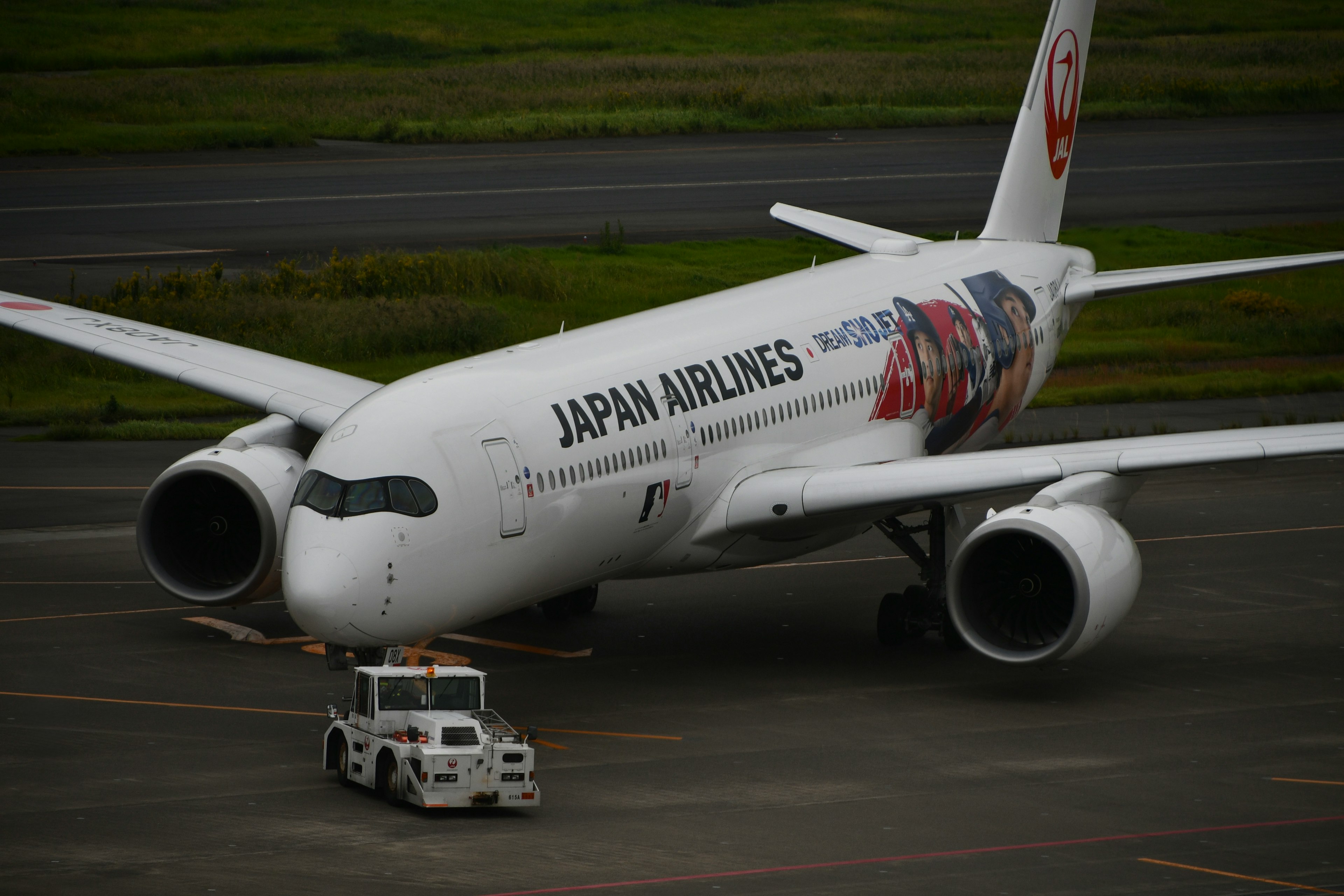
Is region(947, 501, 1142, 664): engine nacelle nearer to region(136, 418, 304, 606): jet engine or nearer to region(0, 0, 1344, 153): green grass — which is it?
region(136, 418, 304, 606): jet engine

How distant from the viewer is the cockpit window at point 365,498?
21.9 meters

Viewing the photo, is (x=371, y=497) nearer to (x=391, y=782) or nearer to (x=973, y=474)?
(x=391, y=782)

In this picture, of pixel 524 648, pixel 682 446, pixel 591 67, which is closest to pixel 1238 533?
pixel 682 446

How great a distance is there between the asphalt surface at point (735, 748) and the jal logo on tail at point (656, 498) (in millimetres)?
2520

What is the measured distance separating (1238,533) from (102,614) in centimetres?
2108

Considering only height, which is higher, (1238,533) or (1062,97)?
(1062,97)

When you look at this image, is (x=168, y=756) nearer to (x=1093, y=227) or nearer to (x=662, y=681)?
(x=662, y=681)

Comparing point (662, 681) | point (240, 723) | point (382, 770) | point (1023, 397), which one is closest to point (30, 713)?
point (240, 723)

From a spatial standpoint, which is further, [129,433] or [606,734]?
[129,433]

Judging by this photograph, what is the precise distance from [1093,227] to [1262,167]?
18.4 meters

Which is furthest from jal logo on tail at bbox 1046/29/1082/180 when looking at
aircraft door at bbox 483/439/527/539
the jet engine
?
aircraft door at bbox 483/439/527/539

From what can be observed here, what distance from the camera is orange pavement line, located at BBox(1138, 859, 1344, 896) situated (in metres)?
18.1

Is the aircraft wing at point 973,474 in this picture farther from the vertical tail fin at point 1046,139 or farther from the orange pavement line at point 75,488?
the orange pavement line at point 75,488

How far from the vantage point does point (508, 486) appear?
2291 cm
